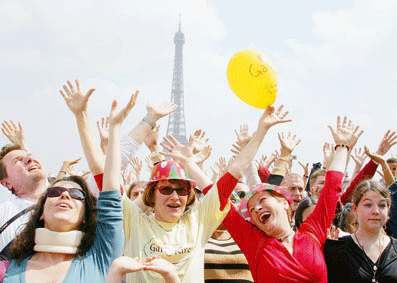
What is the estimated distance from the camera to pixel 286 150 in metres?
6.09

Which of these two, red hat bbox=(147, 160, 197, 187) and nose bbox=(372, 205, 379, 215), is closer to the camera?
red hat bbox=(147, 160, 197, 187)

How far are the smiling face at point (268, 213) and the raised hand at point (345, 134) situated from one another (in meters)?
1.05

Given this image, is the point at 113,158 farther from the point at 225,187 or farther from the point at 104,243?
the point at 225,187

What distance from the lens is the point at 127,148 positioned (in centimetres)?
443

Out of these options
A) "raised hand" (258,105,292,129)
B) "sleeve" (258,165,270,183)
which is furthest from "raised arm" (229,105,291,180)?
"sleeve" (258,165,270,183)

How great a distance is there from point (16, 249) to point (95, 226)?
60 centimetres

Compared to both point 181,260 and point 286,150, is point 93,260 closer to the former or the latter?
point 181,260

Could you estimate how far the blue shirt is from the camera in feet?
9.75

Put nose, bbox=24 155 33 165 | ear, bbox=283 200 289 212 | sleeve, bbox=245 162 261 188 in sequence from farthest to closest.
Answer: sleeve, bbox=245 162 261 188
nose, bbox=24 155 33 165
ear, bbox=283 200 289 212

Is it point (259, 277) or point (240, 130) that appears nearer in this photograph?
point (259, 277)

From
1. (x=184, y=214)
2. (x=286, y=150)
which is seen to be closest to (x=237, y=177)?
(x=184, y=214)

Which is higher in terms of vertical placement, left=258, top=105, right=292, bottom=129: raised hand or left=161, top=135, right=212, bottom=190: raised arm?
left=258, top=105, right=292, bottom=129: raised hand

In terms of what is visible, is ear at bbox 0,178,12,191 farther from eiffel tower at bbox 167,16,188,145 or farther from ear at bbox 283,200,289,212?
eiffel tower at bbox 167,16,188,145

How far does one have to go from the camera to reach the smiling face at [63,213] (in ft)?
10.1
